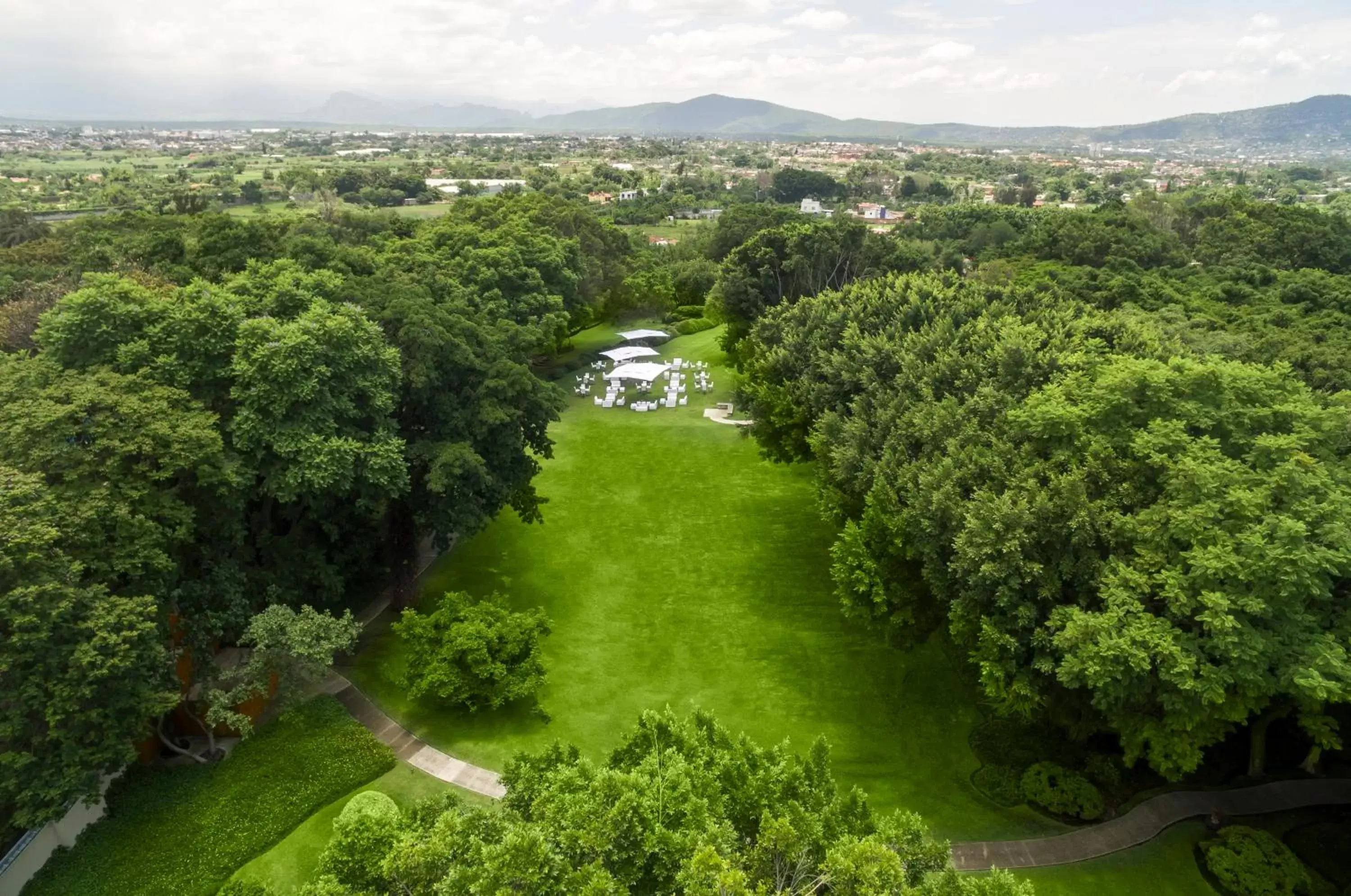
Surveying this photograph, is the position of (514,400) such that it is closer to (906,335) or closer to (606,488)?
(606,488)

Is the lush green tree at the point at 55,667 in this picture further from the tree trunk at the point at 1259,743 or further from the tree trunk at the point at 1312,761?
the tree trunk at the point at 1312,761

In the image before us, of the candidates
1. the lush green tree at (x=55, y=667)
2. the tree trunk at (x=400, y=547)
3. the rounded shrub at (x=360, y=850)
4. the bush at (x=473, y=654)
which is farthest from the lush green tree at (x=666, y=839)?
the tree trunk at (x=400, y=547)

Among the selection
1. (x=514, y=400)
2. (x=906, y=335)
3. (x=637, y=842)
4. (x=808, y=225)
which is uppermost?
(x=808, y=225)

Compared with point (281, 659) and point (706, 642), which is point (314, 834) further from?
point (706, 642)

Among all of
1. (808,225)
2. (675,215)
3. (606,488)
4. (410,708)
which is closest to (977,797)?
(410,708)

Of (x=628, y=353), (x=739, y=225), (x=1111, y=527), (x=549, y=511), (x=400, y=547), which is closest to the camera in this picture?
(x=1111, y=527)

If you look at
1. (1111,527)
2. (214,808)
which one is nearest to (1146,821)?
(1111,527)
